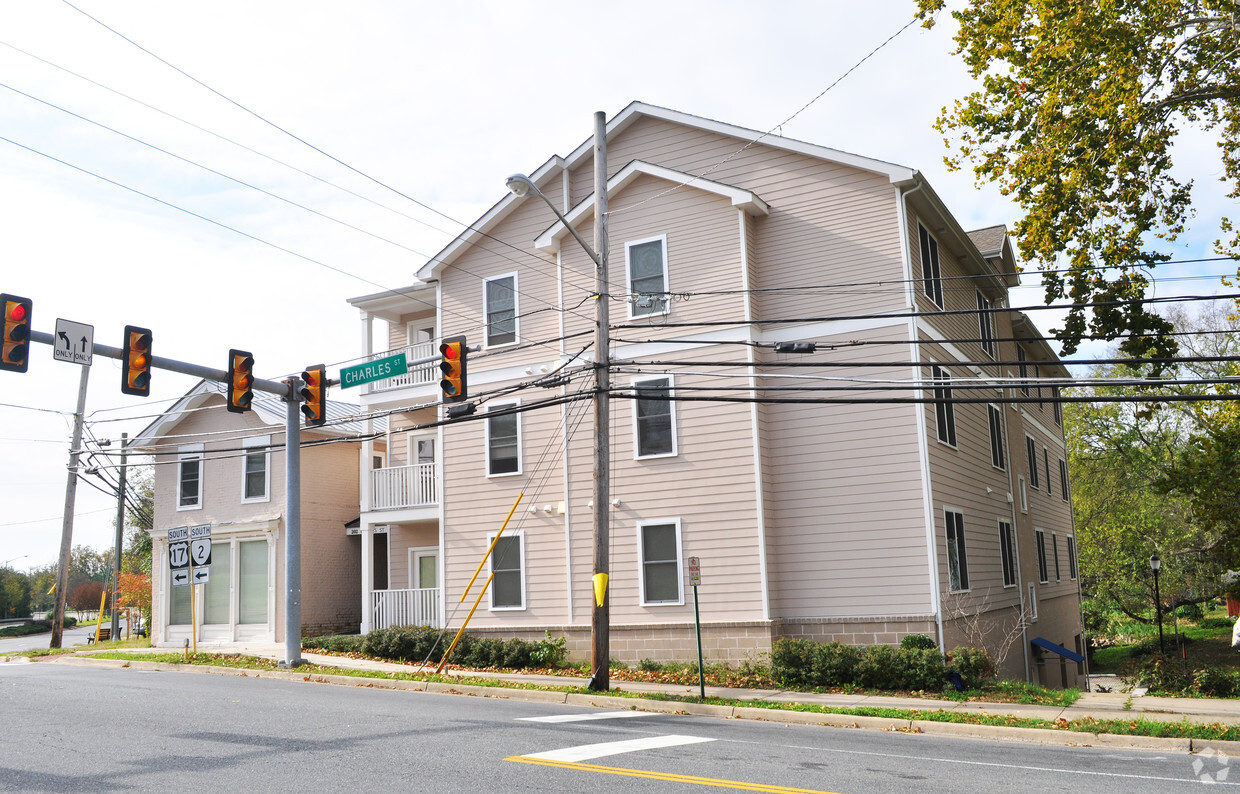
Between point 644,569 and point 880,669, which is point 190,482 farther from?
point 880,669

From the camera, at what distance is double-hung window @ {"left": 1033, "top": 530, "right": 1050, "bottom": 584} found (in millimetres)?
29116

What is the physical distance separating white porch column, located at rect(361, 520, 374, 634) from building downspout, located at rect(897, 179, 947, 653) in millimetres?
13928

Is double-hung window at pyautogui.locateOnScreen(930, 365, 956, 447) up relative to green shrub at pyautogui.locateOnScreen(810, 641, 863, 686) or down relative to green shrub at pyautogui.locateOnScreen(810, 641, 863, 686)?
up

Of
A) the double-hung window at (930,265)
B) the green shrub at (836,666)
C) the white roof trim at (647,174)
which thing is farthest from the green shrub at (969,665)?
the white roof trim at (647,174)

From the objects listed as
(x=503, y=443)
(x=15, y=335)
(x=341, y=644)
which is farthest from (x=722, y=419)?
(x=15, y=335)

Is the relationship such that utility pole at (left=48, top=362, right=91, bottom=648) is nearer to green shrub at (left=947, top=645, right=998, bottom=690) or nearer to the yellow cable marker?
the yellow cable marker

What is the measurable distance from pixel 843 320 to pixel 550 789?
13475 mm

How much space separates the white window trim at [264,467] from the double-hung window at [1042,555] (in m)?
23.1

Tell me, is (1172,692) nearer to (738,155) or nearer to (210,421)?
(738,155)

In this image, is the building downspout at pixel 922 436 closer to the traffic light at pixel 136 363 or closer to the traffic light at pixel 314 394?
the traffic light at pixel 314 394

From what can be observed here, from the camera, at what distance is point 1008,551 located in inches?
998

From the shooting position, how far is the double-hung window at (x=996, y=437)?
25.3 m

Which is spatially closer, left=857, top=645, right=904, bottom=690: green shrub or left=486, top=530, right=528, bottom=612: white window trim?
left=857, top=645, right=904, bottom=690: green shrub

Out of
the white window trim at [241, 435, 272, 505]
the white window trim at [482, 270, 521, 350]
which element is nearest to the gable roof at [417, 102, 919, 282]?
the white window trim at [482, 270, 521, 350]
